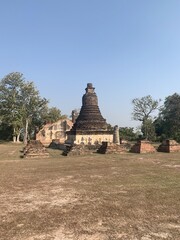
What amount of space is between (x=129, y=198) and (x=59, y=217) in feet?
6.89

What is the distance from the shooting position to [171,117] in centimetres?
4431

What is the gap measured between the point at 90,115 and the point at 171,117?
21.8 m

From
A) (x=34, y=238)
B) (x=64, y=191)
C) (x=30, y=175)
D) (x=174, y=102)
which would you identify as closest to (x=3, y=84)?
(x=174, y=102)

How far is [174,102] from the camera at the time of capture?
45.9m

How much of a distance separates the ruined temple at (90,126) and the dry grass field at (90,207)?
52.9 ft

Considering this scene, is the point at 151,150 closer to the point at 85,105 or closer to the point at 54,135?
the point at 85,105

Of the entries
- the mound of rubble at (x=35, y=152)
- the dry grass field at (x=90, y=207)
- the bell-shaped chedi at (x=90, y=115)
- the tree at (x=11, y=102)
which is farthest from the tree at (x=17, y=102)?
the dry grass field at (x=90, y=207)

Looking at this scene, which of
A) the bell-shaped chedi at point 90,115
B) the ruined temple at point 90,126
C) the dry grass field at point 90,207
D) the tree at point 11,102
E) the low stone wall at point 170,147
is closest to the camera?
the dry grass field at point 90,207

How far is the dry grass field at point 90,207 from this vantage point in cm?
435

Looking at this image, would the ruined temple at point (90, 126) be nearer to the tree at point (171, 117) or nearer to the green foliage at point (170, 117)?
the green foliage at point (170, 117)

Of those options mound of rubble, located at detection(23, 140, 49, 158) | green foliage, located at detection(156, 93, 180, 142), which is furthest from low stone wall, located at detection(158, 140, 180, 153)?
green foliage, located at detection(156, 93, 180, 142)

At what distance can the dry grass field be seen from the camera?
14.3 feet

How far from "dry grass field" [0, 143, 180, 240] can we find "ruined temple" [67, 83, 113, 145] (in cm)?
1612

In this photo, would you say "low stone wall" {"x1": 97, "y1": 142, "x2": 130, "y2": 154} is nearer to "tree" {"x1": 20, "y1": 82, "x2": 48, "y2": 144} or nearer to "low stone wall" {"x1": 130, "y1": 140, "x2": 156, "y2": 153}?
"low stone wall" {"x1": 130, "y1": 140, "x2": 156, "y2": 153}
